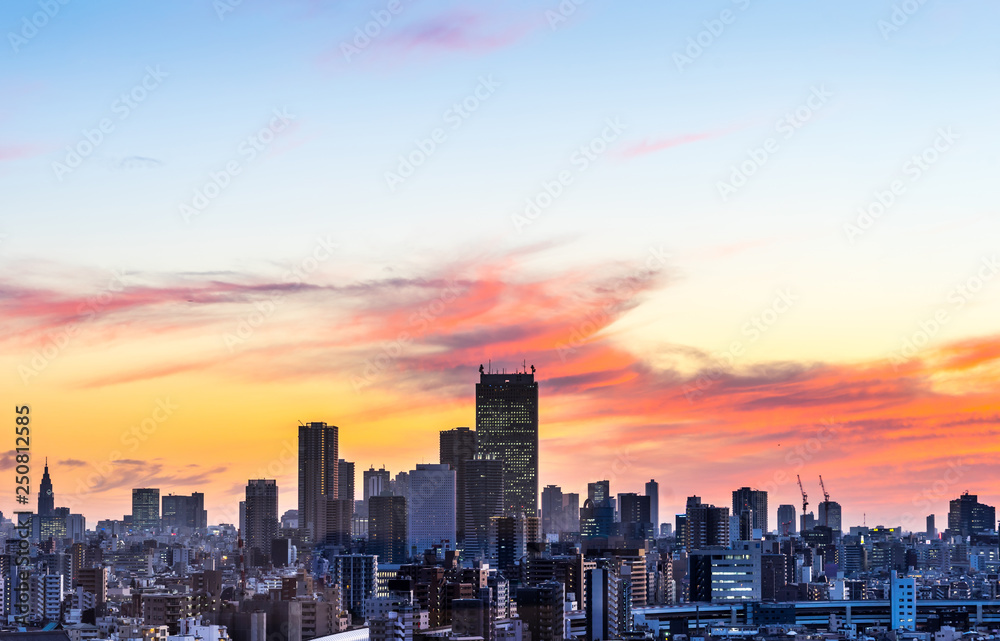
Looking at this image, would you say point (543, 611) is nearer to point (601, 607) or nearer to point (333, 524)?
point (601, 607)

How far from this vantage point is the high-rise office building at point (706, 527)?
11494 cm

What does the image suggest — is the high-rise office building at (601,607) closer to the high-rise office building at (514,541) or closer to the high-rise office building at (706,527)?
the high-rise office building at (514,541)

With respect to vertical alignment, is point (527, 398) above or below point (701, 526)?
above

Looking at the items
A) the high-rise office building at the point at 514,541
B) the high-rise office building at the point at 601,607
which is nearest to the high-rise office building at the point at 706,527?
the high-rise office building at the point at 514,541

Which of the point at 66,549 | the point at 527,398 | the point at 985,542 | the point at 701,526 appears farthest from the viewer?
the point at 527,398

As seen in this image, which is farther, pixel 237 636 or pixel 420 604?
pixel 420 604

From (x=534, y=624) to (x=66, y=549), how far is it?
58938 millimetres

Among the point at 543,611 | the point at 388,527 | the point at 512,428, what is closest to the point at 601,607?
the point at 543,611

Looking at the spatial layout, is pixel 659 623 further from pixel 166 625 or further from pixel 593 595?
pixel 166 625

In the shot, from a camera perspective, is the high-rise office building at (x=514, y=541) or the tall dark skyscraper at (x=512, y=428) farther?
the tall dark skyscraper at (x=512, y=428)

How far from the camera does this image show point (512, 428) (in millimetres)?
157125

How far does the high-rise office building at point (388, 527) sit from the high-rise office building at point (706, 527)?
23.5 metres

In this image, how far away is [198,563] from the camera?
106 m

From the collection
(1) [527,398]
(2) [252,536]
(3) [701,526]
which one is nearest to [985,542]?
(3) [701,526]
